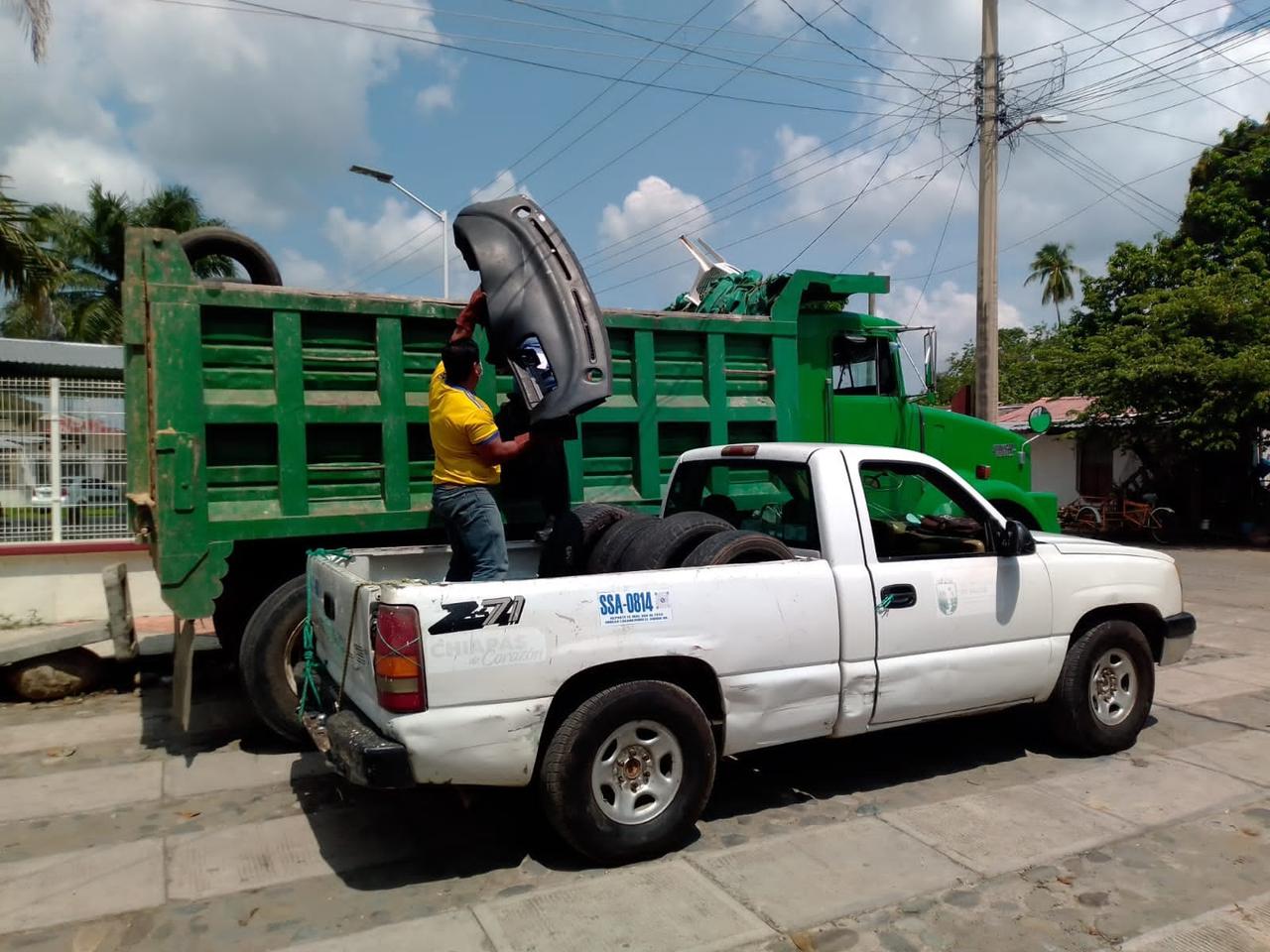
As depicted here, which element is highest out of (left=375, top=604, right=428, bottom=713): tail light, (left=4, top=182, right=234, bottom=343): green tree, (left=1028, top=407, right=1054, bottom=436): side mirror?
(left=4, top=182, right=234, bottom=343): green tree

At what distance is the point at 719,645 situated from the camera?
426 centimetres

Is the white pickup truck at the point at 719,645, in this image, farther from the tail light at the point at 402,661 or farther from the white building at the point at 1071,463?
the white building at the point at 1071,463

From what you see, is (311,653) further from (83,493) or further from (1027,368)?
(1027,368)

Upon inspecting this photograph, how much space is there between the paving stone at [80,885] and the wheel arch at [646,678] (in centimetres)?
177

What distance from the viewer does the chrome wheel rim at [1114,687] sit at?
560cm

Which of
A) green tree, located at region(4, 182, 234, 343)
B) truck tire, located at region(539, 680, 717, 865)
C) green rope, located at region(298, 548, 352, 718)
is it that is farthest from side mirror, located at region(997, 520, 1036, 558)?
green tree, located at region(4, 182, 234, 343)

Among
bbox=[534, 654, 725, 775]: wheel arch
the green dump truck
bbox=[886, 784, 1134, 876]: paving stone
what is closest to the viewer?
bbox=[534, 654, 725, 775]: wheel arch

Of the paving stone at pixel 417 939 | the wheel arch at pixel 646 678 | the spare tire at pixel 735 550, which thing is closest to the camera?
the paving stone at pixel 417 939

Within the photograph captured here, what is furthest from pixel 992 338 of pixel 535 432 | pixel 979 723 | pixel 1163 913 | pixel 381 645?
pixel 381 645

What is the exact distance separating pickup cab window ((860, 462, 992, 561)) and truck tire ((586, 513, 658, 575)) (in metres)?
1.18

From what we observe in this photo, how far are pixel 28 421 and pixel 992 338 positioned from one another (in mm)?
12028

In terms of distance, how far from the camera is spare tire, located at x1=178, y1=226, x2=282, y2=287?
622 centimetres

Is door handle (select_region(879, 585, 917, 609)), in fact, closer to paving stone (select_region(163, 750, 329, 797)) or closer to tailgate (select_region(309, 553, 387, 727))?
tailgate (select_region(309, 553, 387, 727))

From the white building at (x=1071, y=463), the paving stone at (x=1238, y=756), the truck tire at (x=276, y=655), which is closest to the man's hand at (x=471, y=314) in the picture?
the truck tire at (x=276, y=655)
